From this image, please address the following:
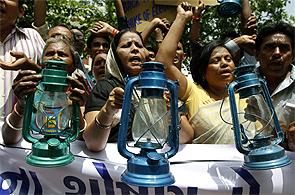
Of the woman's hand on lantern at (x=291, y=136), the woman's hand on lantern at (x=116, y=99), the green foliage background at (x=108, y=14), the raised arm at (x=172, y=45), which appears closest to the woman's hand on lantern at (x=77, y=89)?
the woman's hand on lantern at (x=116, y=99)

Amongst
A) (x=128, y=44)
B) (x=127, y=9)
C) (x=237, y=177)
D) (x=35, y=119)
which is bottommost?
(x=237, y=177)

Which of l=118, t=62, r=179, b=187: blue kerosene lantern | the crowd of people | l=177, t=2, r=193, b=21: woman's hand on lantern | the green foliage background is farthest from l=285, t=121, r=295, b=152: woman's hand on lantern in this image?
the green foliage background

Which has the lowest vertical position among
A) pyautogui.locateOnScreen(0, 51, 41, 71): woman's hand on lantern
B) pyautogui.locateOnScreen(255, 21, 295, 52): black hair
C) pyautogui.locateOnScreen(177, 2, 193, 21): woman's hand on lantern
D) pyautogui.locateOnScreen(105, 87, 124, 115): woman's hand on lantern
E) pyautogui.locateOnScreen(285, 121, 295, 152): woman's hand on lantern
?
pyautogui.locateOnScreen(285, 121, 295, 152): woman's hand on lantern

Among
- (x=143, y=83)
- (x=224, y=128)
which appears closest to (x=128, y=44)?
(x=224, y=128)

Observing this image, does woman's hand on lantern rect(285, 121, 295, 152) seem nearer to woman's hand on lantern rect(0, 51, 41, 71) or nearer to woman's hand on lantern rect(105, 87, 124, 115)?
woman's hand on lantern rect(105, 87, 124, 115)

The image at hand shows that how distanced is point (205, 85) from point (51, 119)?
1167mm

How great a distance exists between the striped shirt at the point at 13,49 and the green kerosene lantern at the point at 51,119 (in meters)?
0.63

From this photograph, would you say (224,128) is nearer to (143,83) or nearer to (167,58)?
(167,58)

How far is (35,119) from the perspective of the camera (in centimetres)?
182

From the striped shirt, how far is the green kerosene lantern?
63cm

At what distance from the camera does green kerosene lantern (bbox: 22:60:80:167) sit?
67.0 inches

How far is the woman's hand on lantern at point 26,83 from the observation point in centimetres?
168

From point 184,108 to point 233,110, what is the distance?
735mm

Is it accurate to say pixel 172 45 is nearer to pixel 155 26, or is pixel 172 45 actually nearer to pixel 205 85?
pixel 205 85
